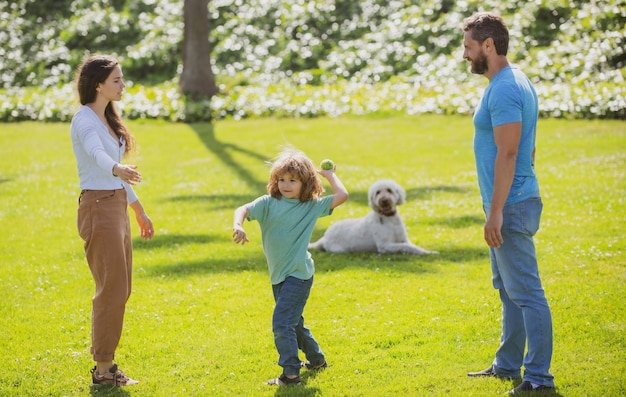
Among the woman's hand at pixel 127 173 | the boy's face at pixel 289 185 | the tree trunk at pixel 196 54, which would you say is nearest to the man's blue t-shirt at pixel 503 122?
the boy's face at pixel 289 185

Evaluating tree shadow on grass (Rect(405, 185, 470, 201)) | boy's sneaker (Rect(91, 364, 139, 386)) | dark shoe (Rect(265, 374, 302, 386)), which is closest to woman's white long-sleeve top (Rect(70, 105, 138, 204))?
boy's sneaker (Rect(91, 364, 139, 386))

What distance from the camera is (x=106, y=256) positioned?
205 inches

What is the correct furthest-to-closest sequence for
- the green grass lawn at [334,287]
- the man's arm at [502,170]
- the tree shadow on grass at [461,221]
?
1. the tree shadow on grass at [461,221]
2. the green grass lawn at [334,287]
3. the man's arm at [502,170]

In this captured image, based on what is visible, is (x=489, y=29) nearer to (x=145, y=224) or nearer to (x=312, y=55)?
(x=145, y=224)

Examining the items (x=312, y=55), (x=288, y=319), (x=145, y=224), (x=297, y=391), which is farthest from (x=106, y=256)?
(x=312, y=55)

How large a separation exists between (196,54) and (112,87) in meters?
15.2

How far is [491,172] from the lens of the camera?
4.79 meters

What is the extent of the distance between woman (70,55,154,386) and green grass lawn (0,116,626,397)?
1.14 feet

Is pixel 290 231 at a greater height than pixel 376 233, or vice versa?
pixel 290 231

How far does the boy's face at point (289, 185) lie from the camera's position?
206 inches

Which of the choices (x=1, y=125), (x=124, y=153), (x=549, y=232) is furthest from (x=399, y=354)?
(x=1, y=125)

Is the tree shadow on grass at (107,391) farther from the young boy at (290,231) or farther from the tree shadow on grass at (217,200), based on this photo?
the tree shadow on grass at (217,200)

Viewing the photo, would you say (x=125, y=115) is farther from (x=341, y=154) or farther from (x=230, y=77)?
(x=341, y=154)

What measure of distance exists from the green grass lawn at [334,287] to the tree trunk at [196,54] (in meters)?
5.61
